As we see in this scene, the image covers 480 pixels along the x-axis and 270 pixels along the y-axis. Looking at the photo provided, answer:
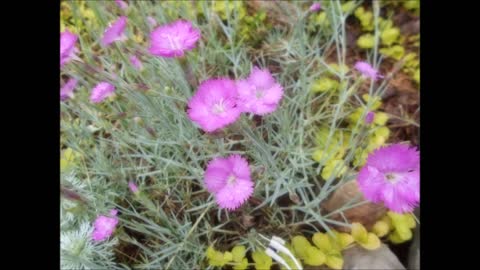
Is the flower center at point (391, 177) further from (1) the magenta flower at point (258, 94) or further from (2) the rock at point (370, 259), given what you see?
(2) the rock at point (370, 259)

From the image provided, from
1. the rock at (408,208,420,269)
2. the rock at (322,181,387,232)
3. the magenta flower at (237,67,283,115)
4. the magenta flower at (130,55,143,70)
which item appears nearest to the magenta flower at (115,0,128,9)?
the magenta flower at (130,55,143,70)

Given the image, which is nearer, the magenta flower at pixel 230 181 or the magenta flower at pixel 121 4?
the magenta flower at pixel 230 181

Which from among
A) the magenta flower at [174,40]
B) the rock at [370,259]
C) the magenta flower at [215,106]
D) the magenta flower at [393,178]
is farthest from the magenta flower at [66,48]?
the rock at [370,259]

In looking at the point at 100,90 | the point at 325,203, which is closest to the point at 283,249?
the point at 325,203

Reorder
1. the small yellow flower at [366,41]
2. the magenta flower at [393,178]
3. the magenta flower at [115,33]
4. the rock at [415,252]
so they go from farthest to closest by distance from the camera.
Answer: the small yellow flower at [366,41]
the rock at [415,252]
the magenta flower at [115,33]
the magenta flower at [393,178]

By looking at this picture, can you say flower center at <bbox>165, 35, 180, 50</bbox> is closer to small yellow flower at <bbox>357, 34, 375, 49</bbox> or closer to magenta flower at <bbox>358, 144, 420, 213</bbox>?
magenta flower at <bbox>358, 144, 420, 213</bbox>

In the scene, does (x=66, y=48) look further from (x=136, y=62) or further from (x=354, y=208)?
(x=354, y=208)

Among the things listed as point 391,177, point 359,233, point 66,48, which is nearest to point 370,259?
point 359,233
